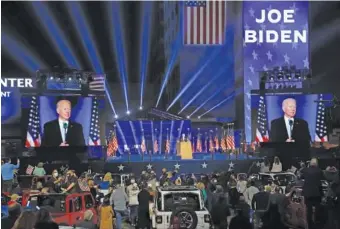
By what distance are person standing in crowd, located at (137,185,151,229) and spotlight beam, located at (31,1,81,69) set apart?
2093 centimetres

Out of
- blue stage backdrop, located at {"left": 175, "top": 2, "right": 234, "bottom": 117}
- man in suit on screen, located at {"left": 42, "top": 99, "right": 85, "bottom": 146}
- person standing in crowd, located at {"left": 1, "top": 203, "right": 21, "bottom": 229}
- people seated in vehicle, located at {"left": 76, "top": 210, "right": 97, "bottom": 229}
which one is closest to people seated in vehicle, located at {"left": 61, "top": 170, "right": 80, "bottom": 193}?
people seated in vehicle, located at {"left": 76, "top": 210, "right": 97, "bottom": 229}

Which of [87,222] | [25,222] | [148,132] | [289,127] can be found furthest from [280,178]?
[148,132]

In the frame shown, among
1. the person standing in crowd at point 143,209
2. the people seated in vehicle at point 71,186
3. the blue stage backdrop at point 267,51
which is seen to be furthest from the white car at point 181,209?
the blue stage backdrop at point 267,51

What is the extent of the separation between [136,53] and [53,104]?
82.6 ft

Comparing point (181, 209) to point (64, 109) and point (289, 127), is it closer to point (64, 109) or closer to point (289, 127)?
point (64, 109)

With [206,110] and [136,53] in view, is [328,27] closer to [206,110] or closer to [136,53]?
[206,110]

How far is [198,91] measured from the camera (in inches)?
1473

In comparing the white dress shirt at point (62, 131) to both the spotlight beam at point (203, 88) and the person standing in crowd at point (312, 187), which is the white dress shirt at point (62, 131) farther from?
the spotlight beam at point (203, 88)

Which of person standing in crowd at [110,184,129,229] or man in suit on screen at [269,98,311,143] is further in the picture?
man in suit on screen at [269,98,311,143]

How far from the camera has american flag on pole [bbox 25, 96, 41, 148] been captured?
894 inches

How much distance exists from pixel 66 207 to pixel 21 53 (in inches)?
1026

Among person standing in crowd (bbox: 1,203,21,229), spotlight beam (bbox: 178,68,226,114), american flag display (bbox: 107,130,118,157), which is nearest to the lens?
person standing in crowd (bbox: 1,203,21,229)

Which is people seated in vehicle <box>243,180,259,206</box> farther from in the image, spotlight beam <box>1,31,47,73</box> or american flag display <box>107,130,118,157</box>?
spotlight beam <box>1,31,47,73</box>

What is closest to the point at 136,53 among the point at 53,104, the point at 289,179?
the point at 53,104
